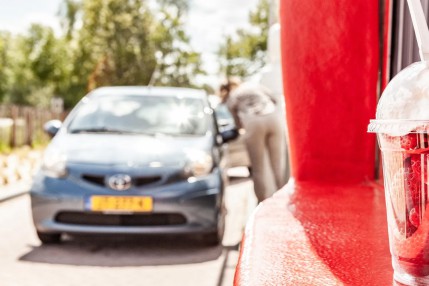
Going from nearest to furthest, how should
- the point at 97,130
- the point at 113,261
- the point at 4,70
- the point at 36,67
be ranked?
the point at 113,261 → the point at 97,130 → the point at 36,67 → the point at 4,70

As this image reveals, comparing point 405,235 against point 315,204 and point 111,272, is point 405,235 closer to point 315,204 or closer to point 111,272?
point 315,204

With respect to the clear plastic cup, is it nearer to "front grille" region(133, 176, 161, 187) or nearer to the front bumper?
the front bumper

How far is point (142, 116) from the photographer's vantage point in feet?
21.4

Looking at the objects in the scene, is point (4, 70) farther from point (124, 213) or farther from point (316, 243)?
point (316, 243)

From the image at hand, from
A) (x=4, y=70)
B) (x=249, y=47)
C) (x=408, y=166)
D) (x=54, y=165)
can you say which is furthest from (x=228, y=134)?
(x=4, y=70)

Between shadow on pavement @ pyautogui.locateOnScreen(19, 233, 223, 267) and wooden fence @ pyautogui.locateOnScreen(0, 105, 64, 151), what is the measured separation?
1337 centimetres

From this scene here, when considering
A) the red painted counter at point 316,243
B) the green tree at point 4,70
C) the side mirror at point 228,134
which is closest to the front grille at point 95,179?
the side mirror at point 228,134

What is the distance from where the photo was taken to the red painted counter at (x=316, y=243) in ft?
3.82

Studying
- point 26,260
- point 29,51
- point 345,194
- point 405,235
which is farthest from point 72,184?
point 29,51

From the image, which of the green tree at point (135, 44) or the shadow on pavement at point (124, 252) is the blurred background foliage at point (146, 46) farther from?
the shadow on pavement at point (124, 252)

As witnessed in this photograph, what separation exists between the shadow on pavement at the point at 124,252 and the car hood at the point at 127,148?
2.41 feet

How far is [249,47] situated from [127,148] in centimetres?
3346

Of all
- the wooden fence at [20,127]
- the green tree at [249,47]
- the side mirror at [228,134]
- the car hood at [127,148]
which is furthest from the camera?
the green tree at [249,47]

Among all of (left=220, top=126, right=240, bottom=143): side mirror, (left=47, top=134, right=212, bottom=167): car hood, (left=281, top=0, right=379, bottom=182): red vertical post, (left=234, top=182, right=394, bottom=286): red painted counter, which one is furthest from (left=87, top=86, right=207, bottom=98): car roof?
(left=234, top=182, right=394, bottom=286): red painted counter
